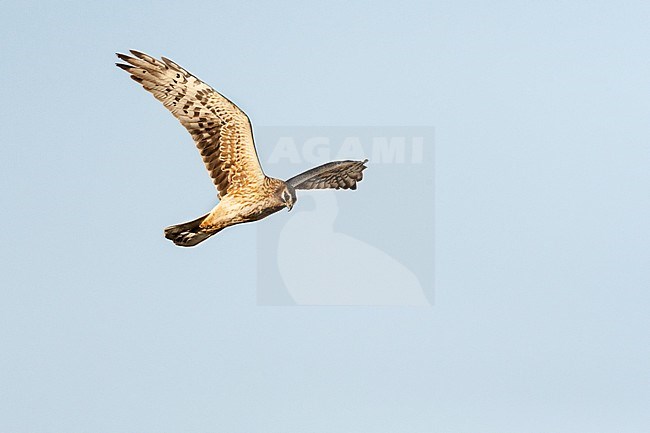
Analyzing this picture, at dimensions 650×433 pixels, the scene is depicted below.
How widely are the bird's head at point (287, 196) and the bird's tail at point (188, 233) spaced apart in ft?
4.44

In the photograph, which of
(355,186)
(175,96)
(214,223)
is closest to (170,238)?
(214,223)

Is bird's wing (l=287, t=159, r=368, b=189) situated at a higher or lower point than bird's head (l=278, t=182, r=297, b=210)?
higher

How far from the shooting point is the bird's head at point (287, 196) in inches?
864

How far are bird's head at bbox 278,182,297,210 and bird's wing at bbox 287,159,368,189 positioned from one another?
1738mm

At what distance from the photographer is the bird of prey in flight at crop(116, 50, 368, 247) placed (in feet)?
72.1

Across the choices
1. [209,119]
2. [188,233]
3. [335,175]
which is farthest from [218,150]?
[335,175]

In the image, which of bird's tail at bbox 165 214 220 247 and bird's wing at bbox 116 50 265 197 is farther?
bird's tail at bbox 165 214 220 247

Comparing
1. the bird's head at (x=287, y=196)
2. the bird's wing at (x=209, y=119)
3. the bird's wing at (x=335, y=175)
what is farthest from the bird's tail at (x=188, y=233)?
the bird's wing at (x=335, y=175)

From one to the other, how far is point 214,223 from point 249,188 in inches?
31.5

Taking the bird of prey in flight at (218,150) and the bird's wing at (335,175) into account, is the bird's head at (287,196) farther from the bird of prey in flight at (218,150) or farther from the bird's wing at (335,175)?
the bird's wing at (335,175)

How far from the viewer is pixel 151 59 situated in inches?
856

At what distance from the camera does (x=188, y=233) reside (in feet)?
73.7

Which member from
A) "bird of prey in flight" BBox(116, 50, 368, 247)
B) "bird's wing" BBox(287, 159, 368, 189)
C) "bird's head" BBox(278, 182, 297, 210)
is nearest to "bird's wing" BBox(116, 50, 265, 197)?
"bird of prey in flight" BBox(116, 50, 368, 247)

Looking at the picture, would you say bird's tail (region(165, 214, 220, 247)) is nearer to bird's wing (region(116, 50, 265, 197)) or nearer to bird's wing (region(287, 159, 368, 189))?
bird's wing (region(116, 50, 265, 197))
